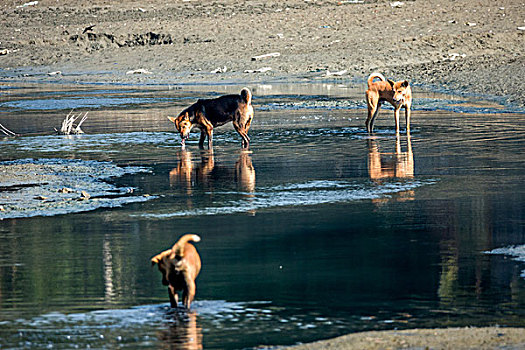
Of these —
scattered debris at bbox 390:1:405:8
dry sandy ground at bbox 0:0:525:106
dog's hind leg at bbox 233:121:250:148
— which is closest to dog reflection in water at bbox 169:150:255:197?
dog's hind leg at bbox 233:121:250:148

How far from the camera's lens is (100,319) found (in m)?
7.13

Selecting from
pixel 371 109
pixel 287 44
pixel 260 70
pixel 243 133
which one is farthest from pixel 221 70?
pixel 243 133

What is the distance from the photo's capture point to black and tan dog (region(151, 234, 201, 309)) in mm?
6980

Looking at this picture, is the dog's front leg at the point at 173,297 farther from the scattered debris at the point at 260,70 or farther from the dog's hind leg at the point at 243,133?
the scattered debris at the point at 260,70

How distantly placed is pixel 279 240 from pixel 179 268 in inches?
114

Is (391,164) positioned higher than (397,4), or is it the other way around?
(397,4)

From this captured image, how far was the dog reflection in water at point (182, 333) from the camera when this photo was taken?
21.3 feet

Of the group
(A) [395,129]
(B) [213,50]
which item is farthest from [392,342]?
(B) [213,50]

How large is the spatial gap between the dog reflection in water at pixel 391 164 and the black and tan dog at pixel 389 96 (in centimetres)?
196

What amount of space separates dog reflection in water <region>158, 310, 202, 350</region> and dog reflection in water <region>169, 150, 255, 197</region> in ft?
16.3

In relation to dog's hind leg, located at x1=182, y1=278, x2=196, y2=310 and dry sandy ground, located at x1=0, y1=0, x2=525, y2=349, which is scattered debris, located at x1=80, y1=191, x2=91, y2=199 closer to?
dog's hind leg, located at x1=182, y1=278, x2=196, y2=310

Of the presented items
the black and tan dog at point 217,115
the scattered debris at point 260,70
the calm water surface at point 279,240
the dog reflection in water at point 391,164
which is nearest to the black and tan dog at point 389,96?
the calm water surface at point 279,240

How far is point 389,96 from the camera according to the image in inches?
789

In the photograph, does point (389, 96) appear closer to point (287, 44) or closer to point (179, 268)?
point (179, 268)
